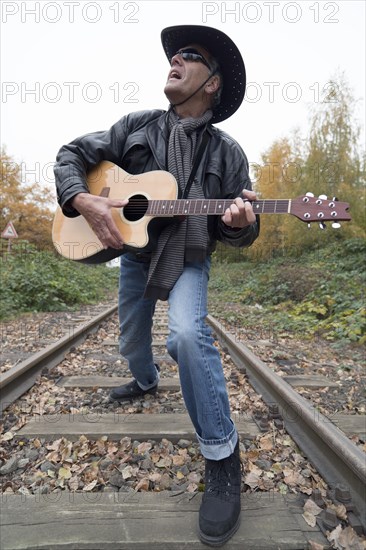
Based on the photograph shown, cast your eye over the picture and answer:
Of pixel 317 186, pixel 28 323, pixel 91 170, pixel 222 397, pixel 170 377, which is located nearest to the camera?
pixel 222 397

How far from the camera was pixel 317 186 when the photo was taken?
47.6 ft

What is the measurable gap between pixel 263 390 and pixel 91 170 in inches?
86.3

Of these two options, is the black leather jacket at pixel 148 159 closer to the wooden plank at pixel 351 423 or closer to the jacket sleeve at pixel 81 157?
the jacket sleeve at pixel 81 157

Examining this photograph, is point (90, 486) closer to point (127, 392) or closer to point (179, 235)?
point (127, 392)

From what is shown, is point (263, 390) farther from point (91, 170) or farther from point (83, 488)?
point (91, 170)

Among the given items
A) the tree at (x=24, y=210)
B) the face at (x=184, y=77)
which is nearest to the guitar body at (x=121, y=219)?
the face at (x=184, y=77)

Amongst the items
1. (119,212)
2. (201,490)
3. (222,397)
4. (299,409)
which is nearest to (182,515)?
(201,490)

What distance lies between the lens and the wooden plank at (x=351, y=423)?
238cm

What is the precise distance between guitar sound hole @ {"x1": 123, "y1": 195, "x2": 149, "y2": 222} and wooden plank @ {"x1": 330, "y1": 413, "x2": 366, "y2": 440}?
1.90 meters

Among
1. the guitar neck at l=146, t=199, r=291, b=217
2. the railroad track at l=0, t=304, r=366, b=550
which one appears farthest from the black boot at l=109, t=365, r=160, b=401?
the guitar neck at l=146, t=199, r=291, b=217

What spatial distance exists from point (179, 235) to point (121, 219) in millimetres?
401

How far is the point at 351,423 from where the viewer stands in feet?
8.23

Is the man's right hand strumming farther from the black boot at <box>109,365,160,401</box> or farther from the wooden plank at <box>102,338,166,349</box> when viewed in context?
the wooden plank at <box>102,338,166,349</box>

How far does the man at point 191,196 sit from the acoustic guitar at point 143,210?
0.07 m
